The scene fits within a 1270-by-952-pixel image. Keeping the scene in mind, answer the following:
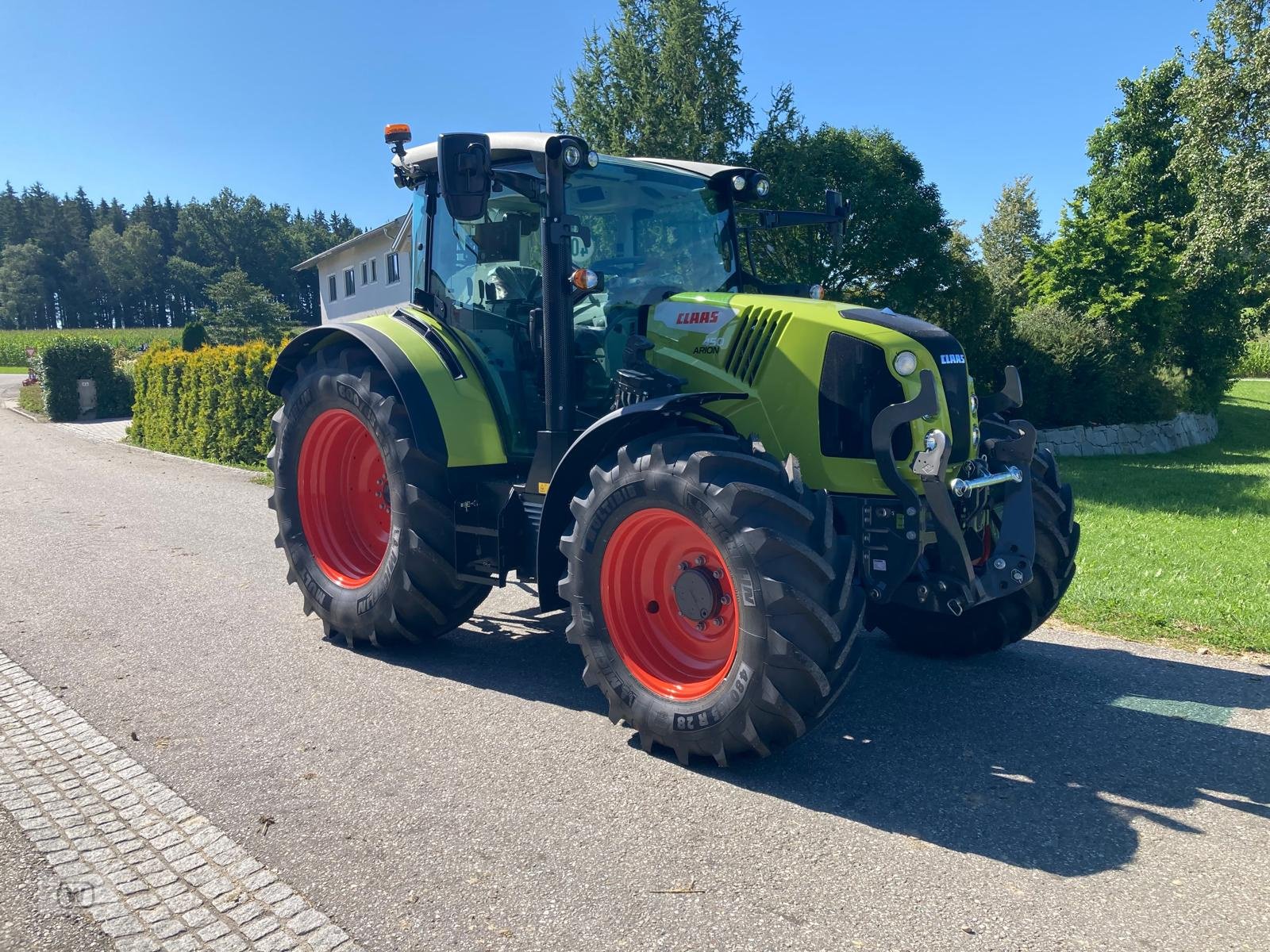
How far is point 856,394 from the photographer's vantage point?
13.8 ft

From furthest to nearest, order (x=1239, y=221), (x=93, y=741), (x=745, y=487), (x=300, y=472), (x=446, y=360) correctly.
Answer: (x=1239, y=221) < (x=300, y=472) < (x=446, y=360) < (x=93, y=741) < (x=745, y=487)

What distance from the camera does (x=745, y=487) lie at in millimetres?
3682

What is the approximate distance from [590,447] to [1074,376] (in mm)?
16222

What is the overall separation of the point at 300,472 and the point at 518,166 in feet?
8.07

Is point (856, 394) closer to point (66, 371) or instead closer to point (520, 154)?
point (520, 154)

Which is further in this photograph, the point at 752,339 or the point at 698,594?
the point at 752,339

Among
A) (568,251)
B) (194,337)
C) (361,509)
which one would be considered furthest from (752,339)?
(194,337)

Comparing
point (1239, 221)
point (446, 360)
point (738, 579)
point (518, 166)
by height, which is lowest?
point (738, 579)

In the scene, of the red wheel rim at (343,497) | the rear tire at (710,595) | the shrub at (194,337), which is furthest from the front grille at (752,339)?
the shrub at (194,337)

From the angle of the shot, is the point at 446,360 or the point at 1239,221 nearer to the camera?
the point at 446,360

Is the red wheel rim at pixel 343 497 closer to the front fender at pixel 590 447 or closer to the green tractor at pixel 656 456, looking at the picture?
the green tractor at pixel 656 456

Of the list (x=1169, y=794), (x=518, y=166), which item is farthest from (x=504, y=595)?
(x=1169, y=794)

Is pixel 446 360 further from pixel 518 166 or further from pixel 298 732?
pixel 298 732

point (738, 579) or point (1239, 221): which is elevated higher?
point (1239, 221)
